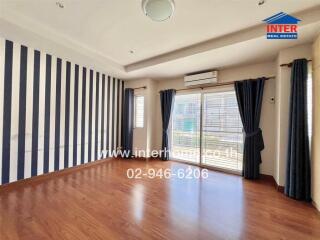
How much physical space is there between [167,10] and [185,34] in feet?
2.32

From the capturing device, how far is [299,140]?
7.80 feet

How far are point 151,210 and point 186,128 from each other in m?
2.67

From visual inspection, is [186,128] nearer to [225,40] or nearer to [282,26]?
[225,40]

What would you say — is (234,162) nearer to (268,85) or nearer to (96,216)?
(268,85)

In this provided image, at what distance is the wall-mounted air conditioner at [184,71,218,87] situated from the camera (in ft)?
12.4

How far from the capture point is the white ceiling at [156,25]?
1955 mm

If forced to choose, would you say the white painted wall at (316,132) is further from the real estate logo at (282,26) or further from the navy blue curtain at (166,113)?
the navy blue curtain at (166,113)

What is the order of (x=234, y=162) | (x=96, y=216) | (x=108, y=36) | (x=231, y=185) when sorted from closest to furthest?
(x=96, y=216) < (x=108, y=36) < (x=231, y=185) < (x=234, y=162)

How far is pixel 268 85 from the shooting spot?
3.29 meters

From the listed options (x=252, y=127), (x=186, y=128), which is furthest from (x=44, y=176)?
(x=252, y=127)

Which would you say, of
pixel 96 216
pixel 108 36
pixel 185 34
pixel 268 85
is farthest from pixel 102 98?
pixel 268 85

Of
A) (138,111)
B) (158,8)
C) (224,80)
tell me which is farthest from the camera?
(138,111)

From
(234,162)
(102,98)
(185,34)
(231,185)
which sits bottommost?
(231,185)

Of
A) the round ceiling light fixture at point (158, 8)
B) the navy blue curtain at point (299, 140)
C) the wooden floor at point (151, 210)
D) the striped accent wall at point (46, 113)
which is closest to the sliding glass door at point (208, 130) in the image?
the wooden floor at point (151, 210)
